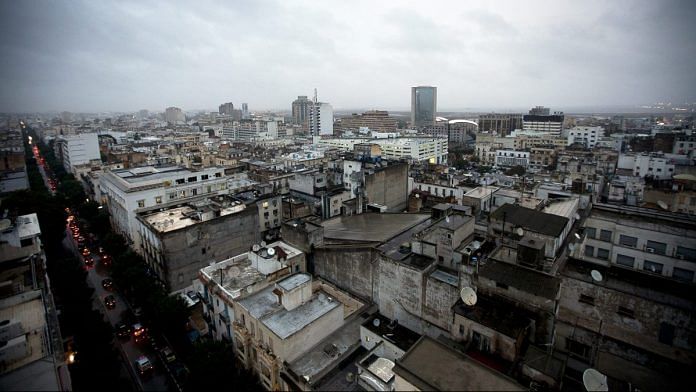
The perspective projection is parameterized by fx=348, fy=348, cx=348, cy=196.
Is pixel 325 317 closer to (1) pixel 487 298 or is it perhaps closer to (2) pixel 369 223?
(1) pixel 487 298

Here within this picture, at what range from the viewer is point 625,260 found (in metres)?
30.6

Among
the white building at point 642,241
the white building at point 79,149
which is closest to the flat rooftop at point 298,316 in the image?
the white building at point 642,241

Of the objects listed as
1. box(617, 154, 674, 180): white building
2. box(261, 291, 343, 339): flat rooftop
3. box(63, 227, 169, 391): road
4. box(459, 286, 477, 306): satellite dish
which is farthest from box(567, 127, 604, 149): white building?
box(63, 227, 169, 391): road

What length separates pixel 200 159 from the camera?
9244 cm

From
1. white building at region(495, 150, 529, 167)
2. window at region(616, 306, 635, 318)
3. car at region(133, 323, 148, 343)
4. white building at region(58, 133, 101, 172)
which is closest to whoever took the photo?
window at region(616, 306, 635, 318)

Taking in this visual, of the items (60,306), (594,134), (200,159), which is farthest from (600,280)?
(594,134)

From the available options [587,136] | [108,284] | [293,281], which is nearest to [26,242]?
[108,284]

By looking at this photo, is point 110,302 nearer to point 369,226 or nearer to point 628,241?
point 369,226

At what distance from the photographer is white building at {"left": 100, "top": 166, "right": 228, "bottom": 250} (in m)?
46.5

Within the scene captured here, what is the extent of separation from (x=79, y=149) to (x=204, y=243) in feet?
292

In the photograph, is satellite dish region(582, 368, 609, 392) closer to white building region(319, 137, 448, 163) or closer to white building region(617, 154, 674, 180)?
white building region(617, 154, 674, 180)

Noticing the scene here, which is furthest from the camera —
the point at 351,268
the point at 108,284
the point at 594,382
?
the point at 108,284

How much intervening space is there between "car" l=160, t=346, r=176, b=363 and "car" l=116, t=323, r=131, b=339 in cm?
518

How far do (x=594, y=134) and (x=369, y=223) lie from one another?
393 feet
